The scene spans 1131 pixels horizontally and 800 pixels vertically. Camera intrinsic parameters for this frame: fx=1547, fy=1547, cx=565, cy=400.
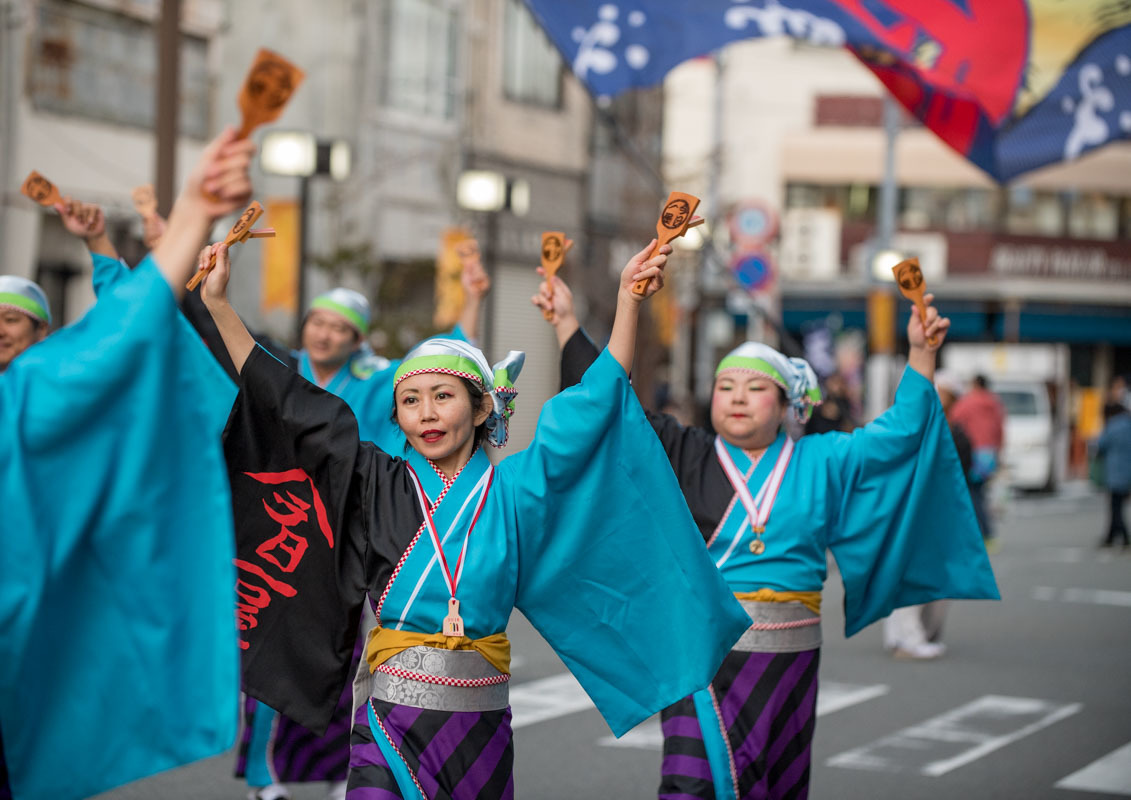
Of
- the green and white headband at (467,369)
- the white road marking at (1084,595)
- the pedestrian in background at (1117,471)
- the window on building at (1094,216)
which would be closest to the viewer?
the green and white headband at (467,369)

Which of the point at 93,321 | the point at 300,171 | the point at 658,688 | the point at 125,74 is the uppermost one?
the point at 125,74

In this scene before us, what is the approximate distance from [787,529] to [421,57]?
16126mm

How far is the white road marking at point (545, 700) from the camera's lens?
748cm

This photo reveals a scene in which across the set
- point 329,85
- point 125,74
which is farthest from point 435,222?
point 125,74

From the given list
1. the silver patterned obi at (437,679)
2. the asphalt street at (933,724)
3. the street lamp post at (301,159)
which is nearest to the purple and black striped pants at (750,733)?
the asphalt street at (933,724)

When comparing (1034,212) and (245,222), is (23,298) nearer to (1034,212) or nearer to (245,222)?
(245,222)

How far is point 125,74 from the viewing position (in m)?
16.4

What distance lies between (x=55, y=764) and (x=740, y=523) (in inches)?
98.3

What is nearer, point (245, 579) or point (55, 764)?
point (55, 764)

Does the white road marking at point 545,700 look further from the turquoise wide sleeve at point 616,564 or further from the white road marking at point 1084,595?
the white road marking at point 1084,595

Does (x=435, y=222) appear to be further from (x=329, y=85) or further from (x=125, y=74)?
(x=125, y=74)

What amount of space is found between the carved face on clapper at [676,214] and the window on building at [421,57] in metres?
15.9

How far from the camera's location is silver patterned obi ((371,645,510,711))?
12.8 feet

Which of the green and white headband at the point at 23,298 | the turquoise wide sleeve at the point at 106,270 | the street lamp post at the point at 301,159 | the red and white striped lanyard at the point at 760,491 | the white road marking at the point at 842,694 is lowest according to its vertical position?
the white road marking at the point at 842,694
